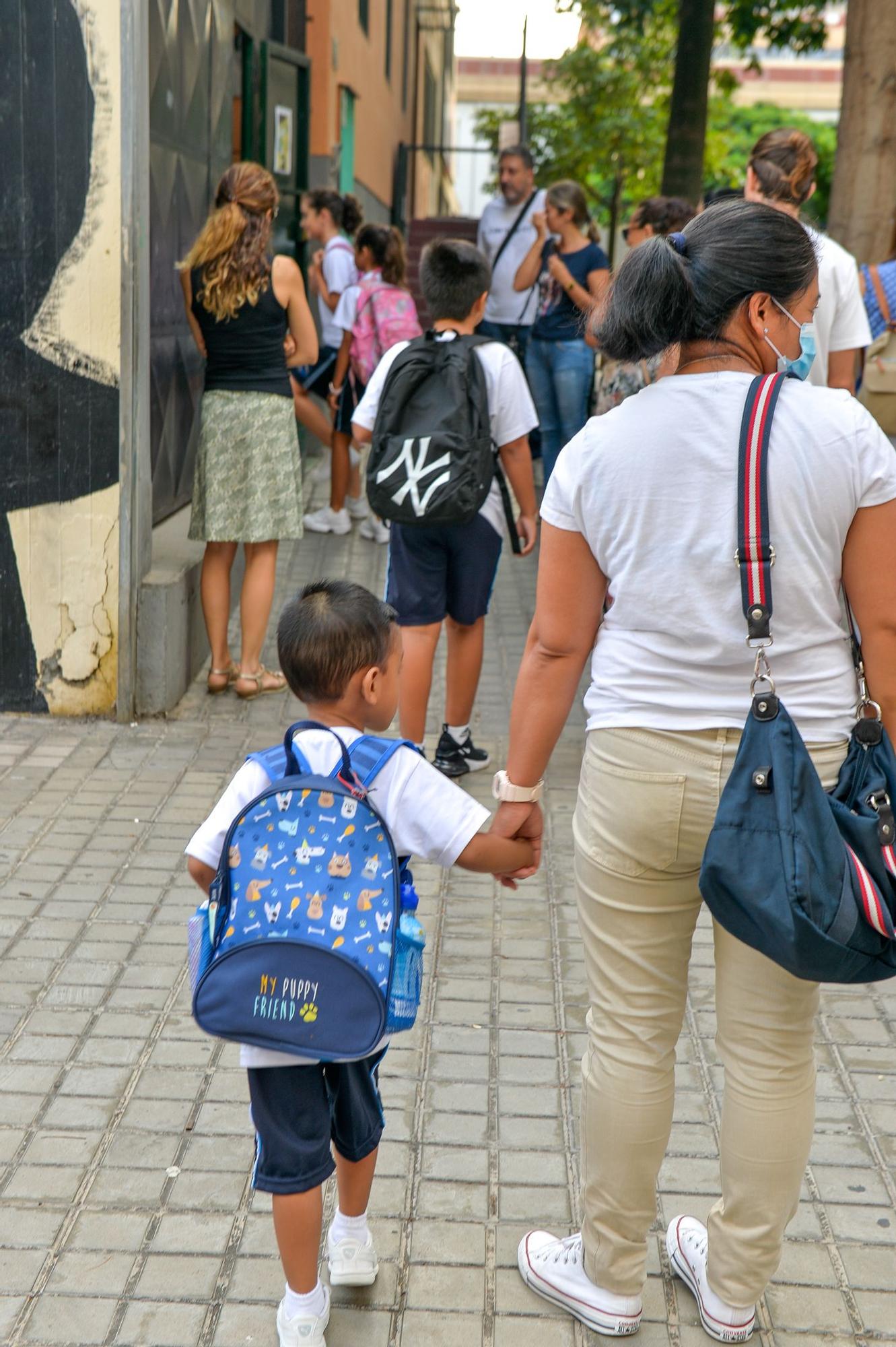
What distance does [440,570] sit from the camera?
17.0 feet

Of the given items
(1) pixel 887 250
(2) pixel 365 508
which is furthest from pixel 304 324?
(1) pixel 887 250

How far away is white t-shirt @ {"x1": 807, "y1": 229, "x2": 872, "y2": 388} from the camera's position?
465 centimetres

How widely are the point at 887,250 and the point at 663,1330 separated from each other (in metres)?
7.42

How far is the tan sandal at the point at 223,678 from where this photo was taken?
6.30 metres

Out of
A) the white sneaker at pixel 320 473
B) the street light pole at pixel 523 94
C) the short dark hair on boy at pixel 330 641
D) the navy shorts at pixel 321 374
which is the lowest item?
the white sneaker at pixel 320 473

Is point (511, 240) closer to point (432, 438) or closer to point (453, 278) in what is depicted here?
point (453, 278)

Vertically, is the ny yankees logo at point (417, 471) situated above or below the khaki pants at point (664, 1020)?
above

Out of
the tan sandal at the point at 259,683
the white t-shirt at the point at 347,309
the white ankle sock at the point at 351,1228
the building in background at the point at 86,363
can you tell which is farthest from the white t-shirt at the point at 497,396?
the white t-shirt at the point at 347,309

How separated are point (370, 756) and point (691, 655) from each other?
0.52m

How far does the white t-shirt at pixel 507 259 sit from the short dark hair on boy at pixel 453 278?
395cm

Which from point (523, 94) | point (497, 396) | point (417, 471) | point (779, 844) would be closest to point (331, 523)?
point (497, 396)

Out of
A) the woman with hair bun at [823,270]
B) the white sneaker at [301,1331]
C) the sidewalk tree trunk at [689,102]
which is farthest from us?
the sidewalk tree trunk at [689,102]

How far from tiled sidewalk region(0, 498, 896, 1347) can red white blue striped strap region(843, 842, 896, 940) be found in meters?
0.92

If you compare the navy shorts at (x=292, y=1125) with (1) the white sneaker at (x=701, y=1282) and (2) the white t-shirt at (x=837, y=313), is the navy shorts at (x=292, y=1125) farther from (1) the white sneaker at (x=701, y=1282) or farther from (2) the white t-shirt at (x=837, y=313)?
(2) the white t-shirt at (x=837, y=313)
